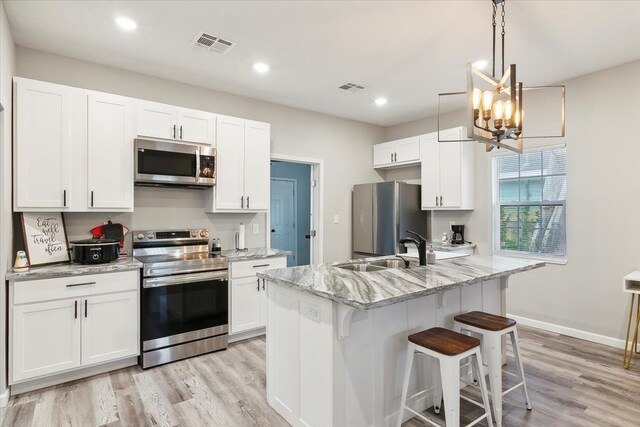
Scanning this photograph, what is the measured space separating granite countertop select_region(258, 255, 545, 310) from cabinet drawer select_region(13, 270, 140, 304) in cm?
142

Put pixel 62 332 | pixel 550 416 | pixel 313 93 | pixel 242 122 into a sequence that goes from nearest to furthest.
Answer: pixel 550 416 < pixel 62 332 < pixel 242 122 < pixel 313 93

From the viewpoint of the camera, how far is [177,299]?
10.4 feet

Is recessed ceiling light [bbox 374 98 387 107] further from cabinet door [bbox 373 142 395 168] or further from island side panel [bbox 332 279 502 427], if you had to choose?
island side panel [bbox 332 279 502 427]

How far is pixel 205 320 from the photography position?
3320mm

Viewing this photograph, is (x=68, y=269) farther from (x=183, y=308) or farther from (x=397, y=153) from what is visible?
(x=397, y=153)

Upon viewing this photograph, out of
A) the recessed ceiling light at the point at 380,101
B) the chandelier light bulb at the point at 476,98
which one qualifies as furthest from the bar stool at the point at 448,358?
the recessed ceiling light at the point at 380,101

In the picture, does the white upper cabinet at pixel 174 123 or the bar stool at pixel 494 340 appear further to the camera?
the white upper cabinet at pixel 174 123

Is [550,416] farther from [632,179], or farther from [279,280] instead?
[632,179]

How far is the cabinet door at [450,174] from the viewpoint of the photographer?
4523 mm

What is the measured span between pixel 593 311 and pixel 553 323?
1.42ft

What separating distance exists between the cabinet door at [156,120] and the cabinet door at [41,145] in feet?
1.80

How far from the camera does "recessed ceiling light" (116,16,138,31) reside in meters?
2.58

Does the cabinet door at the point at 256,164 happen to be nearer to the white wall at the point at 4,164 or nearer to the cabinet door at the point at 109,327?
the cabinet door at the point at 109,327

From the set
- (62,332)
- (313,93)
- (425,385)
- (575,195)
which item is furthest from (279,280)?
(575,195)
